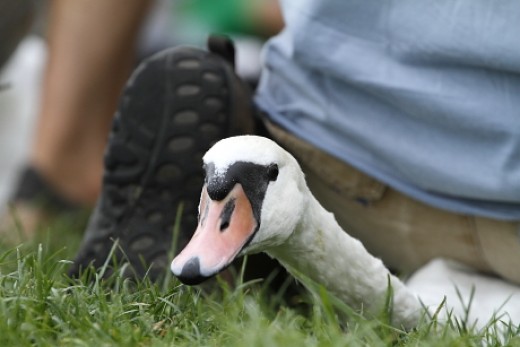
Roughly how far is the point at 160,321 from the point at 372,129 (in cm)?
59

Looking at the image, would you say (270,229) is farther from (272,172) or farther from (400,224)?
(400,224)

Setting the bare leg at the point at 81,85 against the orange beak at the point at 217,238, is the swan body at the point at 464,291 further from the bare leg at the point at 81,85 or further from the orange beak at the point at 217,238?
the bare leg at the point at 81,85

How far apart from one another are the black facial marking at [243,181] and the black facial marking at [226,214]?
0.4 inches

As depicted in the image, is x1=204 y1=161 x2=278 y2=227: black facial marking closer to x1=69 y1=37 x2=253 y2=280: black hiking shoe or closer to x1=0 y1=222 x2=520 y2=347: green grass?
x1=0 y1=222 x2=520 y2=347: green grass

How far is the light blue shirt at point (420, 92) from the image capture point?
175cm

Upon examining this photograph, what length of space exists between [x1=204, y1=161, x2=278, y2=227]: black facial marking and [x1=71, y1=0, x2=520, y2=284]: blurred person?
462 mm

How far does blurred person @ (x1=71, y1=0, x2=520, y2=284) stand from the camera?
177 centimetres

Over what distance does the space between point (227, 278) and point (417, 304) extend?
1.37 feet

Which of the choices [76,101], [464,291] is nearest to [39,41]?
[76,101]

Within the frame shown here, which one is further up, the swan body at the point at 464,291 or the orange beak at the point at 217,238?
the orange beak at the point at 217,238

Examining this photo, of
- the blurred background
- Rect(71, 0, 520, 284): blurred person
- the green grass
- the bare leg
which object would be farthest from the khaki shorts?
the bare leg

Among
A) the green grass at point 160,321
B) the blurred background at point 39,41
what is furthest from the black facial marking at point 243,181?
the blurred background at point 39,41

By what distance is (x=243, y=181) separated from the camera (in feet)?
4.44

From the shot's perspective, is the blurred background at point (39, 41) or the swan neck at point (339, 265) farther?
Answer: the blurred background at point (39, 41)
